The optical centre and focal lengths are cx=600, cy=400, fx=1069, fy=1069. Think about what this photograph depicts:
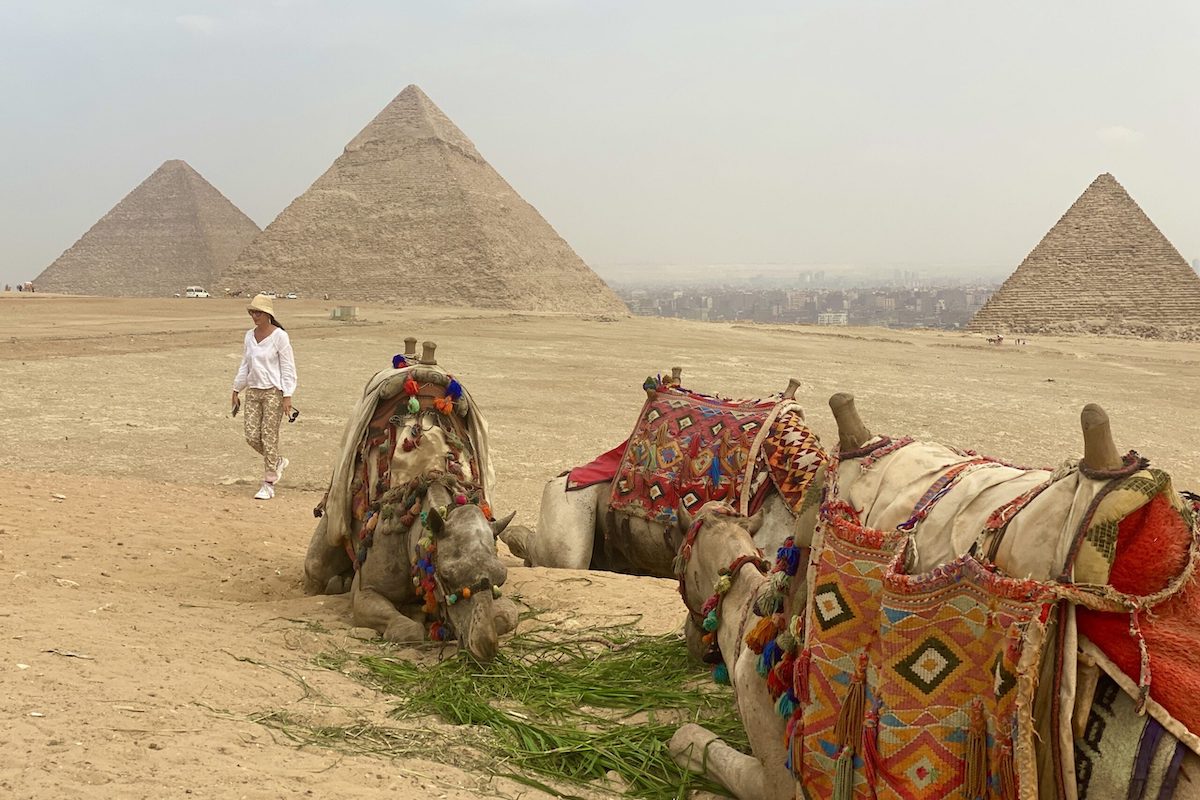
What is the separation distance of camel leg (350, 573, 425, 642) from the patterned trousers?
3976 millimetres

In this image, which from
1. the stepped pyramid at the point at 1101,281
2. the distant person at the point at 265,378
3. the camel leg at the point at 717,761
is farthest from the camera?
the stepped pyramid at the point at 1101,281

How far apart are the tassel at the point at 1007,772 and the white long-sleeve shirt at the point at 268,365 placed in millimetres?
7310

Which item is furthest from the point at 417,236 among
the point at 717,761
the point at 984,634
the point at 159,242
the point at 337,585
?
the point at 984,634

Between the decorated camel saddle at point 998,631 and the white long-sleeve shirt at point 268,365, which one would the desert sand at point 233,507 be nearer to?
the white long-sleeve shirt at point 268,365

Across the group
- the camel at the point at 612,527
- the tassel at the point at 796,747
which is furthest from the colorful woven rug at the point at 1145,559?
the camel at the point at 612,527

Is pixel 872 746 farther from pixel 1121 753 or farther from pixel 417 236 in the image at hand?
pixel 417 236

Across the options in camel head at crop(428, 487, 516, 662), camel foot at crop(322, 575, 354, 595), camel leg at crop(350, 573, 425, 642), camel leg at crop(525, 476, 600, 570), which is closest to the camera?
camel head at crop(428, 487, 516, 662)

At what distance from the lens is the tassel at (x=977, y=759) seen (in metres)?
2.38

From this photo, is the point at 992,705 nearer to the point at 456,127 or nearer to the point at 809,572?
the point at 809,572

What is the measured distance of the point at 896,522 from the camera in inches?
108

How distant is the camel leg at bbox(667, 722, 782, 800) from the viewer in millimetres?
3182

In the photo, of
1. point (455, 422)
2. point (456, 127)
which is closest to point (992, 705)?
point (455, 422)

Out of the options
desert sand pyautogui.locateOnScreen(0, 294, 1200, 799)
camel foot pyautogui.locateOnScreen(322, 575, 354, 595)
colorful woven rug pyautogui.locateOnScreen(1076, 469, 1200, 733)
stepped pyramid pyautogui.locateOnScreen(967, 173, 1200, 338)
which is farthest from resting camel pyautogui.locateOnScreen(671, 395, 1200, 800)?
stepped pyramid pyautogui.locateOnScreen(967, 173, 1200, 338)

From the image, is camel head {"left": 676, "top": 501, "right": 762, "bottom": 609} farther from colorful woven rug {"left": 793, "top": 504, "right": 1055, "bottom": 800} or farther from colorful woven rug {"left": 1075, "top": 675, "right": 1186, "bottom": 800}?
colorful woven rug {"left": 1075, "top": 675, "right": 1186, "bottom": 800}
